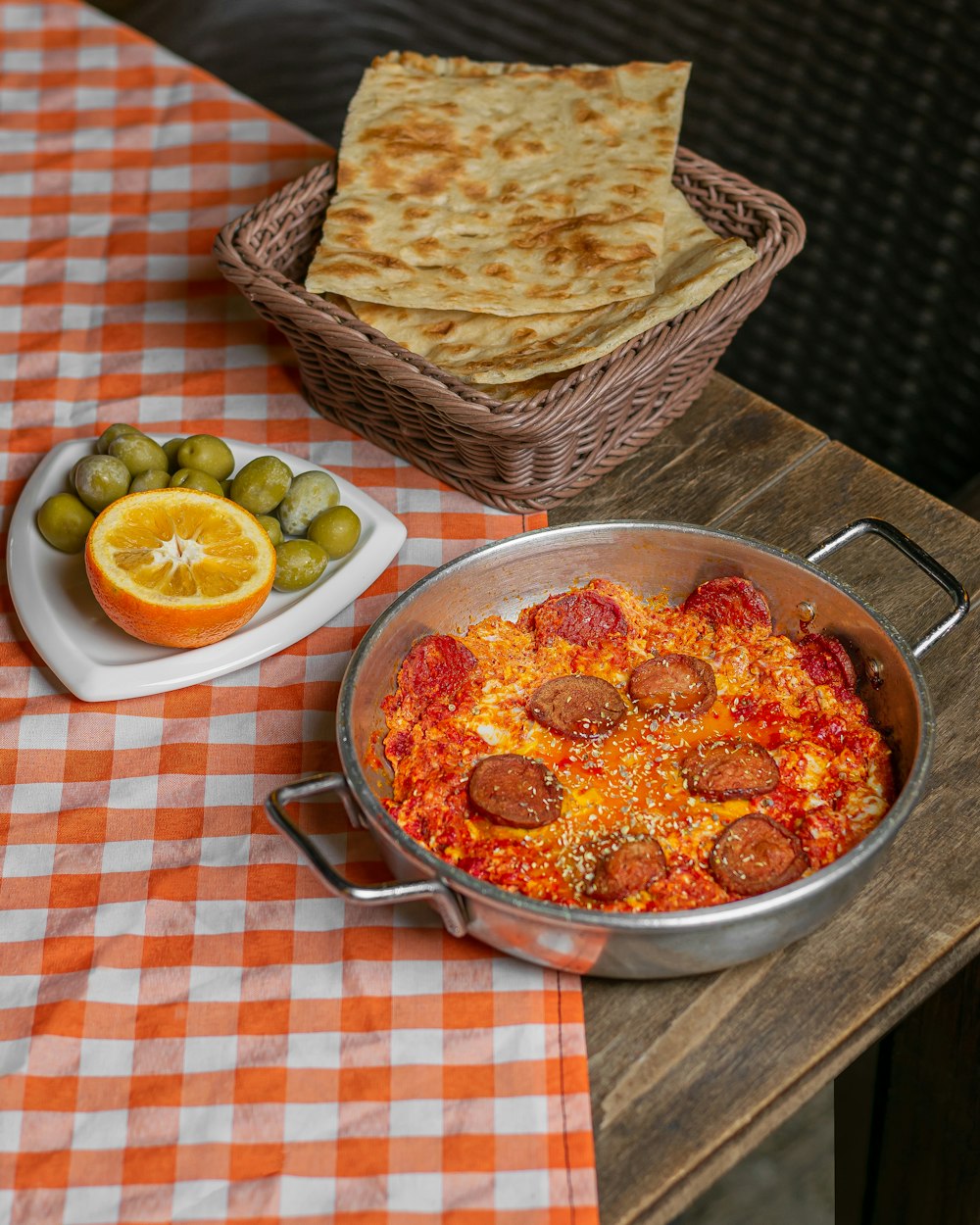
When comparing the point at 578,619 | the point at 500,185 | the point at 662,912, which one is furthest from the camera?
the point at 500,185

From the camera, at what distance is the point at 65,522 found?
4.58 ft

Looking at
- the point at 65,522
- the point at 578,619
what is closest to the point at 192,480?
the point at 65,522

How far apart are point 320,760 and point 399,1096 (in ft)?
1.19

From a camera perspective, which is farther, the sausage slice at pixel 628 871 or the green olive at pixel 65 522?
the green olive at pixel 65 522

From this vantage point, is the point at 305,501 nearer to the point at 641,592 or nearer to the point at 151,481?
the point at 151,481

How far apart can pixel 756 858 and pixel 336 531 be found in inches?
24.0

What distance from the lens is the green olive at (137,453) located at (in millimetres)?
1431

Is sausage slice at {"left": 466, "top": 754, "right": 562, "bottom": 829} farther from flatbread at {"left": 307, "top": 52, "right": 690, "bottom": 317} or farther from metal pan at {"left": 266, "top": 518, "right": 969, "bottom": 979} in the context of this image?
flatbread at {"left": 307, "top": 52, "right": 690, "bottom": 317}

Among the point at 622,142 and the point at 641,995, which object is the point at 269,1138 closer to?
the point at 641,995

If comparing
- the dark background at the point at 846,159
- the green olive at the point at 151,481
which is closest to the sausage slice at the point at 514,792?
the green olive at the point at 151,481

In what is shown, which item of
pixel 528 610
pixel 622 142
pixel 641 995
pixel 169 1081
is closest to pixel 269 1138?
pixel 169 1081

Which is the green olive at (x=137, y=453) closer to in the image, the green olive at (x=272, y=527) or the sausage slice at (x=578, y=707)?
the green olive at (x=272, y=527)

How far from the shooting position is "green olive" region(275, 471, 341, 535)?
56.6 inches

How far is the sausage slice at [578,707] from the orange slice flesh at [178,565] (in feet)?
1.02
